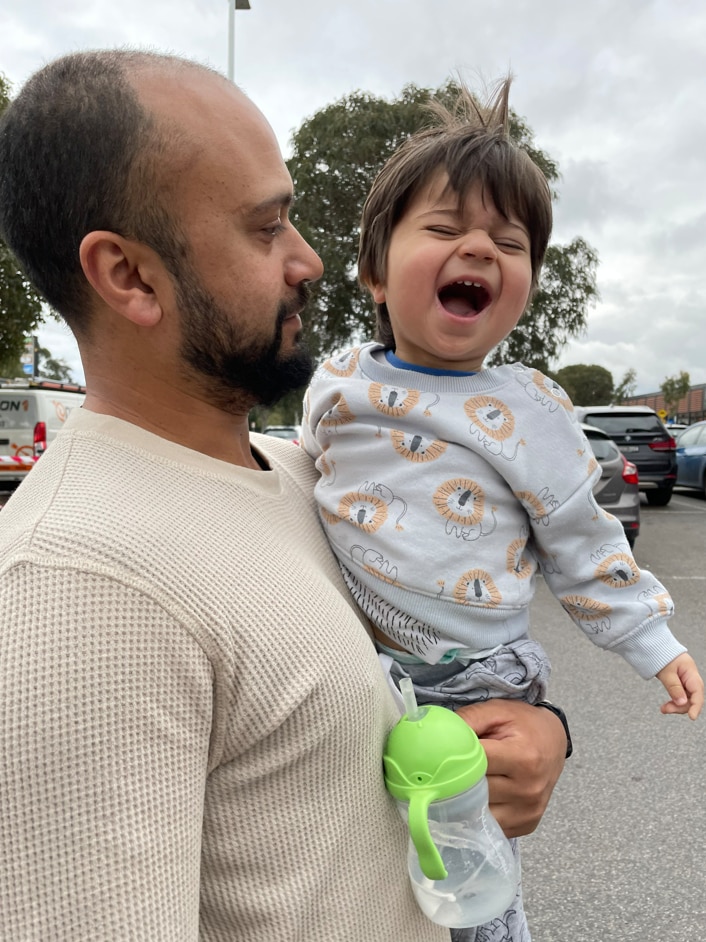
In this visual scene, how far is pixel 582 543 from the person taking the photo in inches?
58.3

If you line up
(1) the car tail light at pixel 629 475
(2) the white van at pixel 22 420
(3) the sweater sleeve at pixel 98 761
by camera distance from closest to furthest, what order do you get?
(3) the sweater sleeve at pixel 98 761
(1) the car tail light at pixel 629 475
(2) the white van at pixel 22 420

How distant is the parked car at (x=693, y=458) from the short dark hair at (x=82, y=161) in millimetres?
13837

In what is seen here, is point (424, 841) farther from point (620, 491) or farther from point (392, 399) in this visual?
point (620, 491)

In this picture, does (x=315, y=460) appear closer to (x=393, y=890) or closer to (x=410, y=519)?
(x=410, y=519)

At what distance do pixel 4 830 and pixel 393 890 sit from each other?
0.56 meters

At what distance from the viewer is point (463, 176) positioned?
152cm

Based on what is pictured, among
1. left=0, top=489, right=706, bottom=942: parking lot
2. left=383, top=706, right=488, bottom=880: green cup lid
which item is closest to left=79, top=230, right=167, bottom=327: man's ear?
left=383, top=706, right=488, bottom=880: green cup lid

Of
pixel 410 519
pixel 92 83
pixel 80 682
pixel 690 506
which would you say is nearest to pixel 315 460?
pixel 410 519

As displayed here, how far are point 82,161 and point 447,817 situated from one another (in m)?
1.04

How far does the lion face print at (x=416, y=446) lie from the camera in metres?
1.39

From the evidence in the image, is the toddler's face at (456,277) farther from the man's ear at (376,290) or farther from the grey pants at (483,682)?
the grey pants at (483,682)

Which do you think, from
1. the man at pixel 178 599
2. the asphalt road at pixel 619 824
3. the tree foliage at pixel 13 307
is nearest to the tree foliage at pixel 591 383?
the tree foliage at pixel 13 307

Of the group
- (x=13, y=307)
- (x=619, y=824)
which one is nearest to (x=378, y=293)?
(x=619, y=824)

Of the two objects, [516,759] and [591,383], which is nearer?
[516,759]
